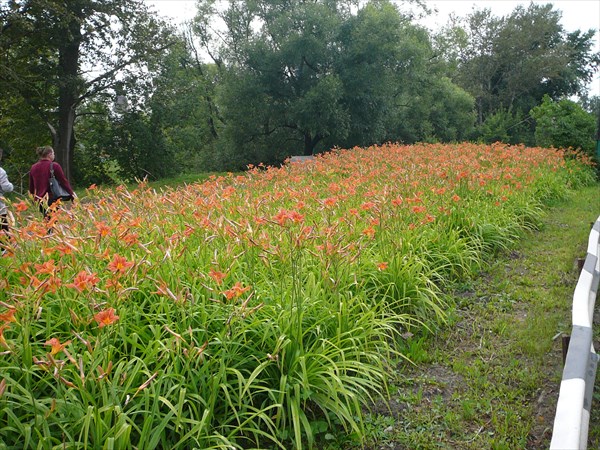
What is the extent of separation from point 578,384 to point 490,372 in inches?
51.4

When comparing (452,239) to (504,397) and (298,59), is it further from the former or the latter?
(298,59)

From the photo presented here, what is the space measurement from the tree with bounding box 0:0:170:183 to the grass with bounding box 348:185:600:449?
13.9m

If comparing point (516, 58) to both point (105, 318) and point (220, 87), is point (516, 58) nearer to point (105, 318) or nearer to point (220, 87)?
point (220, 87)

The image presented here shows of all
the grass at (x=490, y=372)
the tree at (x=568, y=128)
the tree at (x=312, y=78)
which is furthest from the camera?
the tree at (x=312, y=78)

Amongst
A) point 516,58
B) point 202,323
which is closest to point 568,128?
point 202,323

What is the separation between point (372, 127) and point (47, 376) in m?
18.5

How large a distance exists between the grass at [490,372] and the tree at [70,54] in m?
13.9

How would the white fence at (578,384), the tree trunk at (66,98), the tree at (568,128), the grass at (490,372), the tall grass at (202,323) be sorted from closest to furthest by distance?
1. the white fence at (578,384)
2. the tall grass at (202,323)
3. the grass at (490,372)
4. the tree at (568,128)
5. the tree trunk at (66,98)

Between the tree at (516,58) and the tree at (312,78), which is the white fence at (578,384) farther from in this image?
the tree at (516,58)

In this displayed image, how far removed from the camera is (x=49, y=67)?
1616cm

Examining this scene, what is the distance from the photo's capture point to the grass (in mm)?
2537

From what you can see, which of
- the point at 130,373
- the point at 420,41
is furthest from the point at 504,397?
the point at 420,41

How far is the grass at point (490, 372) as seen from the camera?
2.54m

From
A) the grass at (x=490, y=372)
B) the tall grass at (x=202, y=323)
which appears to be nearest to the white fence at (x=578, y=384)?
the grass at (x=490, y=372)
